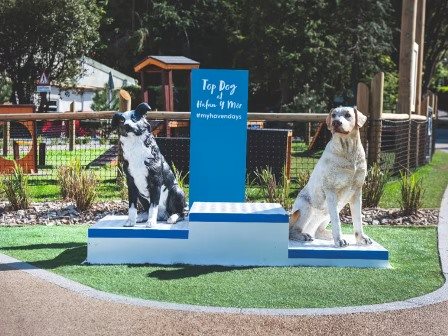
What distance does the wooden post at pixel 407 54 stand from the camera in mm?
15227

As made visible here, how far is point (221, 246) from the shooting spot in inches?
253

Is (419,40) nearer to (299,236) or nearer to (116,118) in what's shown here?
(299,236)

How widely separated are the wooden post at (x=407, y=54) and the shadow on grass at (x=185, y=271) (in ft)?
33.9

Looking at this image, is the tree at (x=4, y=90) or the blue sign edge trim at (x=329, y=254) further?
the tree at (x=4, y=90)

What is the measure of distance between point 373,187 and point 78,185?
4.39 metres

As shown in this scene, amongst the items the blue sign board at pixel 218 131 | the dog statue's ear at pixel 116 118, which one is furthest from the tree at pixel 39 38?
the dog statue's ear at pixel 116 118

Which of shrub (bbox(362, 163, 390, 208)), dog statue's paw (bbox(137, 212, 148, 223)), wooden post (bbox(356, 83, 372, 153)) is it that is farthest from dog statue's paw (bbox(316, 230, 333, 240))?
wooden post (bbox(356, 83, 372, 153))

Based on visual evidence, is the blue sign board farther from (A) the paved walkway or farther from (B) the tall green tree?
(B) the tall green tree

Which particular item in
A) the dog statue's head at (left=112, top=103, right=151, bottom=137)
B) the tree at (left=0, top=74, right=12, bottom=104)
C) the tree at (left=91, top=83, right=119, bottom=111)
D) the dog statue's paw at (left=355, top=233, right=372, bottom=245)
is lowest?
the dog statue's paw at (left=355, top=233, right=372, bottom=245)

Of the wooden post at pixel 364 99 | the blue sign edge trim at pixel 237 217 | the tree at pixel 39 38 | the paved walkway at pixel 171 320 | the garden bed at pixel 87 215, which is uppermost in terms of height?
the tree at pixel 39 38

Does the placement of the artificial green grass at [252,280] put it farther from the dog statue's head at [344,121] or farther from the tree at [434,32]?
the tree at [434,32]

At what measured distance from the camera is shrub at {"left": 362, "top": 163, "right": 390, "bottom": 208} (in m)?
9.93

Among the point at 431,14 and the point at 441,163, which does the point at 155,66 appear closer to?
the point at 441,163

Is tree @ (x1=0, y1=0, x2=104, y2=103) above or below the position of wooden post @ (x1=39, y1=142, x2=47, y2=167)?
above
